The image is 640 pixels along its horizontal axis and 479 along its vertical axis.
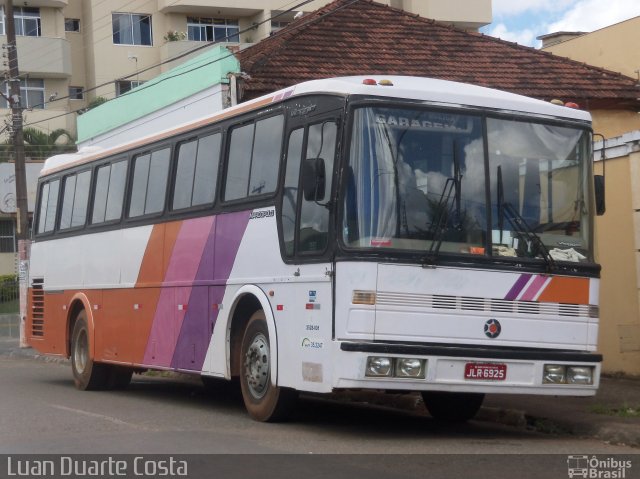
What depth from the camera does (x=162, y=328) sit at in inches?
575

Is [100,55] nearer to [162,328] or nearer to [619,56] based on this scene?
[619,56]

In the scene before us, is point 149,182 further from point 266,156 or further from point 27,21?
point 27,21

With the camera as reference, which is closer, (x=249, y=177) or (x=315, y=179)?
(x=315, y=179)

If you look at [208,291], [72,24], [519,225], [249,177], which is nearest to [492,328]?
[519,225]

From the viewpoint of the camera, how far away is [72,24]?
54688 millimetres

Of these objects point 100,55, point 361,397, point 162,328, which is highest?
point 100,55

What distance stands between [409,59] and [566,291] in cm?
1328

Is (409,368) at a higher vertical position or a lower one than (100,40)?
lower

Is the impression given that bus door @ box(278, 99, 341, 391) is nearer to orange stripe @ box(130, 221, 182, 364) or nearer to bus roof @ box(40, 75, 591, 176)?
bus roof @ box(40, 75, 591, 176)

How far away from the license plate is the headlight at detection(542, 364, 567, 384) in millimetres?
439

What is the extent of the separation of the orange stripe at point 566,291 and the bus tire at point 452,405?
1.83 m
